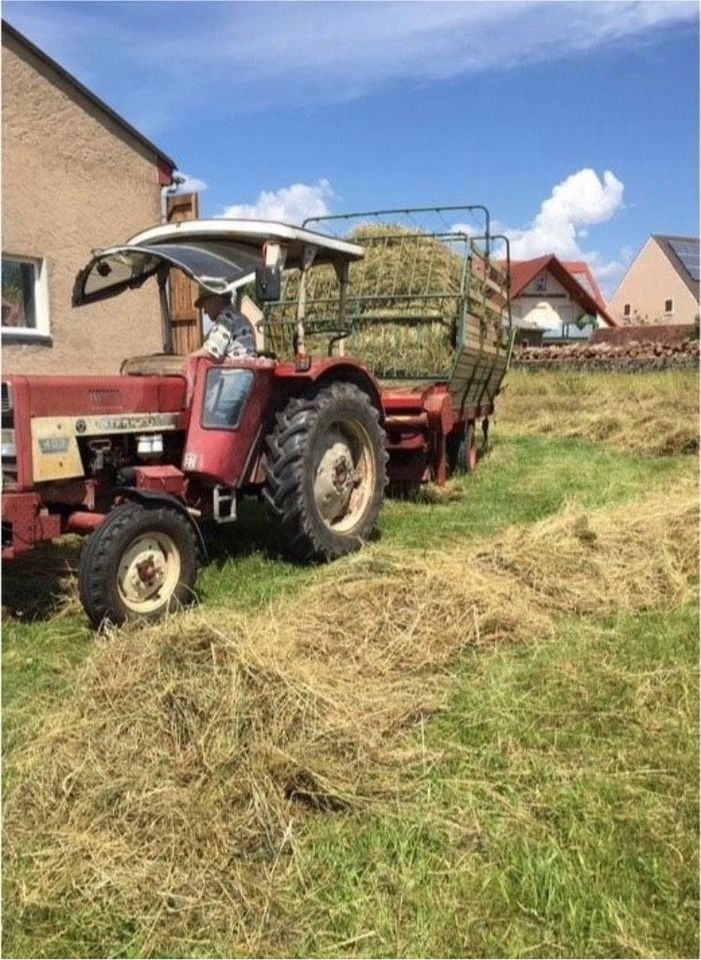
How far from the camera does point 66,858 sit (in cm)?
259

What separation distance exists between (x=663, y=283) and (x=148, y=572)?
176 feet

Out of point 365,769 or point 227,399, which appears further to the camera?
point 227,399

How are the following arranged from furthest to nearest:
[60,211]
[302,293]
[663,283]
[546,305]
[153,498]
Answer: [663,283], [546,305], [60,211], [302,293], [153,498]

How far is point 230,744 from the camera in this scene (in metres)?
3.04

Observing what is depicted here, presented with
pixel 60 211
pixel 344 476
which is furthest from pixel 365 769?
pixel 60 211

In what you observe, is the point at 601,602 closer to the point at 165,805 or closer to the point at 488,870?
the point at 488,870

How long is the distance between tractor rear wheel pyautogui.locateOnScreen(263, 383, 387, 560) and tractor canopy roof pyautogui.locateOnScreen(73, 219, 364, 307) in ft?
2.95

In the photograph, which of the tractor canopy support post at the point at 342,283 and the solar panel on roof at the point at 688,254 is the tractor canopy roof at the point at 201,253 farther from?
the solar panel on roof at the point at 688,254

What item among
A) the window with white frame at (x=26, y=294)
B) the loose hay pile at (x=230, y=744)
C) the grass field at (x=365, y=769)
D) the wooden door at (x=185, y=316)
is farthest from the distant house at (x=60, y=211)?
the loose hay pile at (x=230, y=744)

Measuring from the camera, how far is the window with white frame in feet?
31.3

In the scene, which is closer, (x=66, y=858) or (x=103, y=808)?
(x=66, y=858)

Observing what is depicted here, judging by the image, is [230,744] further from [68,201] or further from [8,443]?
[68,201]

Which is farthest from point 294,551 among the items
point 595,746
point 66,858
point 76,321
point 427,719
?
point 76,321

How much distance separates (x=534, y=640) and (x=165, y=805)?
83.2 inches
